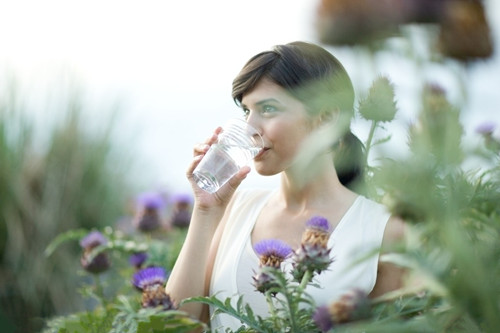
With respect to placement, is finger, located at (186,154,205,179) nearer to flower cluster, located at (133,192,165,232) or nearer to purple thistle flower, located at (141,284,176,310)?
purple thistle flower, located at (141,284,176,310)

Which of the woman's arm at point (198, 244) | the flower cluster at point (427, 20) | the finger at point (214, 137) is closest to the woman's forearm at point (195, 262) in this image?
the woman's arm at point (198, 244)

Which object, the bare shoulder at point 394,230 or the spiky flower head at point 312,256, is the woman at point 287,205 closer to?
the bare shoulder at point 394,230

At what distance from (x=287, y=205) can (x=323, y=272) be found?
328 millimetres

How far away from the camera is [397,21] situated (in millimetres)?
904

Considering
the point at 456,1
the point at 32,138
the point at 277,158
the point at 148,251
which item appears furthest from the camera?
the point at 32,138

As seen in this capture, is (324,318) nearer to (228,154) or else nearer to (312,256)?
(312,256)

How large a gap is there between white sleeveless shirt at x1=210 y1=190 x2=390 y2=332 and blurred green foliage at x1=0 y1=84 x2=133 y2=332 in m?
2.77

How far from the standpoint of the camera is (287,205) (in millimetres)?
2082

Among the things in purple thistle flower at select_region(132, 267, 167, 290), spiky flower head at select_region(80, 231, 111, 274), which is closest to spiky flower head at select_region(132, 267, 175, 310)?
purple thistle flower at select_region(132, 267, 167, 290)

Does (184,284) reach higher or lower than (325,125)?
lower

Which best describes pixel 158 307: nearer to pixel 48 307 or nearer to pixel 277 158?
pixel 277 158

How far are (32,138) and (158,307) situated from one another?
424 centimetres

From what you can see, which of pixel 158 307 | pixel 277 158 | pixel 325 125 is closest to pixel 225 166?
pixel 277 158

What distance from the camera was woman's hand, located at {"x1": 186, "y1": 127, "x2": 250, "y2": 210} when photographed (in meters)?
1.90
